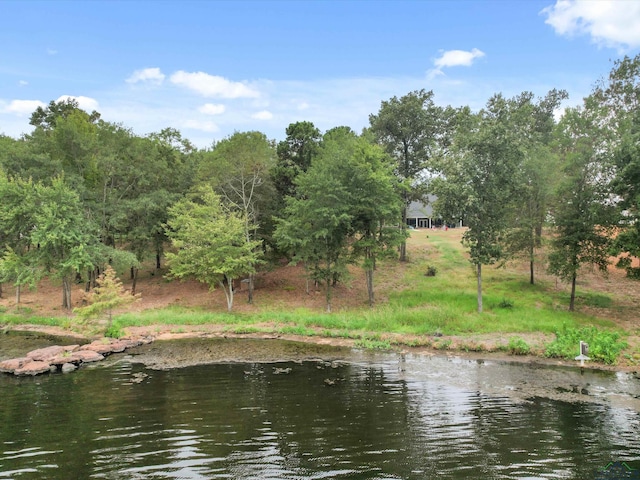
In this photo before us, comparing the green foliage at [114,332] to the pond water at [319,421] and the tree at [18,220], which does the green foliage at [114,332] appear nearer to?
the pond water at [319,421]

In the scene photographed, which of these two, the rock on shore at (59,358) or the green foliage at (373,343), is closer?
the rock on shore at (59,358)

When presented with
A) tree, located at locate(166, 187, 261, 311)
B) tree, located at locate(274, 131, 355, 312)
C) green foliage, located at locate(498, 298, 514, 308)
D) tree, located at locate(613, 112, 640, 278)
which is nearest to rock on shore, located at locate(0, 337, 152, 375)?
tree, located at locate(166, 187, 261, 311)

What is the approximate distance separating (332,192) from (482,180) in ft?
33.7

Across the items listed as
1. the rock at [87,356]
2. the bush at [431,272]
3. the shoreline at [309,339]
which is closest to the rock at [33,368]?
the rock at [87,356]

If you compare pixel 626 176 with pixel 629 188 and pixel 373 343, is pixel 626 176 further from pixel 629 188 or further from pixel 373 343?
pixel 373 343

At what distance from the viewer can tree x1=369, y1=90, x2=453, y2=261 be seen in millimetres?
37156

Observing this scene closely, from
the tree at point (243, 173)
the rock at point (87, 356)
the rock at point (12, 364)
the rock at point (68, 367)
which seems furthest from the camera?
the tree at point (243, 173)

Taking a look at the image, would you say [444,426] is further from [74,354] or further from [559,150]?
[559,150]

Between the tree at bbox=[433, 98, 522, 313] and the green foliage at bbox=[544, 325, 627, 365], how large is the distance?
21.8 feet

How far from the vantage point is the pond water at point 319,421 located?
9.71 meters

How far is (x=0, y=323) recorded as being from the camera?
28125mm

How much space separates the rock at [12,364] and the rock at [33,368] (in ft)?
0.68

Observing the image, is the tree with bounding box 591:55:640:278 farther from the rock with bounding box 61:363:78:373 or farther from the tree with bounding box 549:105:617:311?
the rock with bounding box 61:363:78:373

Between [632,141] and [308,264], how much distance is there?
73.9 feet
